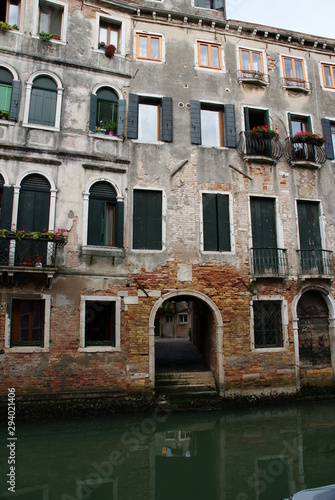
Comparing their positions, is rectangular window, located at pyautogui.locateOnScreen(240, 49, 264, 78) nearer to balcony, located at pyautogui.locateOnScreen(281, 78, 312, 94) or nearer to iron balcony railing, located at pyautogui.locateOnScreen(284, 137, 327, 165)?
balcony, located at pyautogui.locateOnScreen(281, 78, 312, 94)

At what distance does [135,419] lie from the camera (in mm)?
8969

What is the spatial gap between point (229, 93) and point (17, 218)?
813 cm

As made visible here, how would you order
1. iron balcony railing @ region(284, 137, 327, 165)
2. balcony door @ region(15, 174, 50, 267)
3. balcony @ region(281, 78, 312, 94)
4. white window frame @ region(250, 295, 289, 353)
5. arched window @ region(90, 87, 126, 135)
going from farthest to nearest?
1. balcony @ region(281, 78, 312, 94)
2. iron balcony railing @ region(284, 137, 327, 165)
3. arched window @ region(90, 87, 126, 135)
4. white window frame @ region(250, 295, 289, 353)
5. balcony door @ region(15, 174, 50, 267)

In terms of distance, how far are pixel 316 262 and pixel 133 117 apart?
24.6 ft

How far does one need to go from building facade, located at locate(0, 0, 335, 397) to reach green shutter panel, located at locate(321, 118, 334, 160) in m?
0.10

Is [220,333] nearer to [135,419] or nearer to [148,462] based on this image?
[135,419]

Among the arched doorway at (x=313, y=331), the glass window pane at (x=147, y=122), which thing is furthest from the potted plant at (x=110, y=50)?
the arched doorway at (x=313, y=331)

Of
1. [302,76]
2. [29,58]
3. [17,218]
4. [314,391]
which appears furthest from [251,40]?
[314,391]

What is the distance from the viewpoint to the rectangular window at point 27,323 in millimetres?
9312

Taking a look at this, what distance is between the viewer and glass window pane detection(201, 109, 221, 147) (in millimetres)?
11984

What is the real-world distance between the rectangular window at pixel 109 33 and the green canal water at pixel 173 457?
11342 millimetres

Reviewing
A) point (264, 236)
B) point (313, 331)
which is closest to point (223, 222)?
point (264, 236)

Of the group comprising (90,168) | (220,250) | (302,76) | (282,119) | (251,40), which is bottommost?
(220,250)

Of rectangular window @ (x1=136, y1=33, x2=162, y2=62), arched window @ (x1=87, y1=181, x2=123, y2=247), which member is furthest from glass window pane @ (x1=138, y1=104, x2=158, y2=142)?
arched window @ (x1=87, y1=181, x2=123, y2=247)
